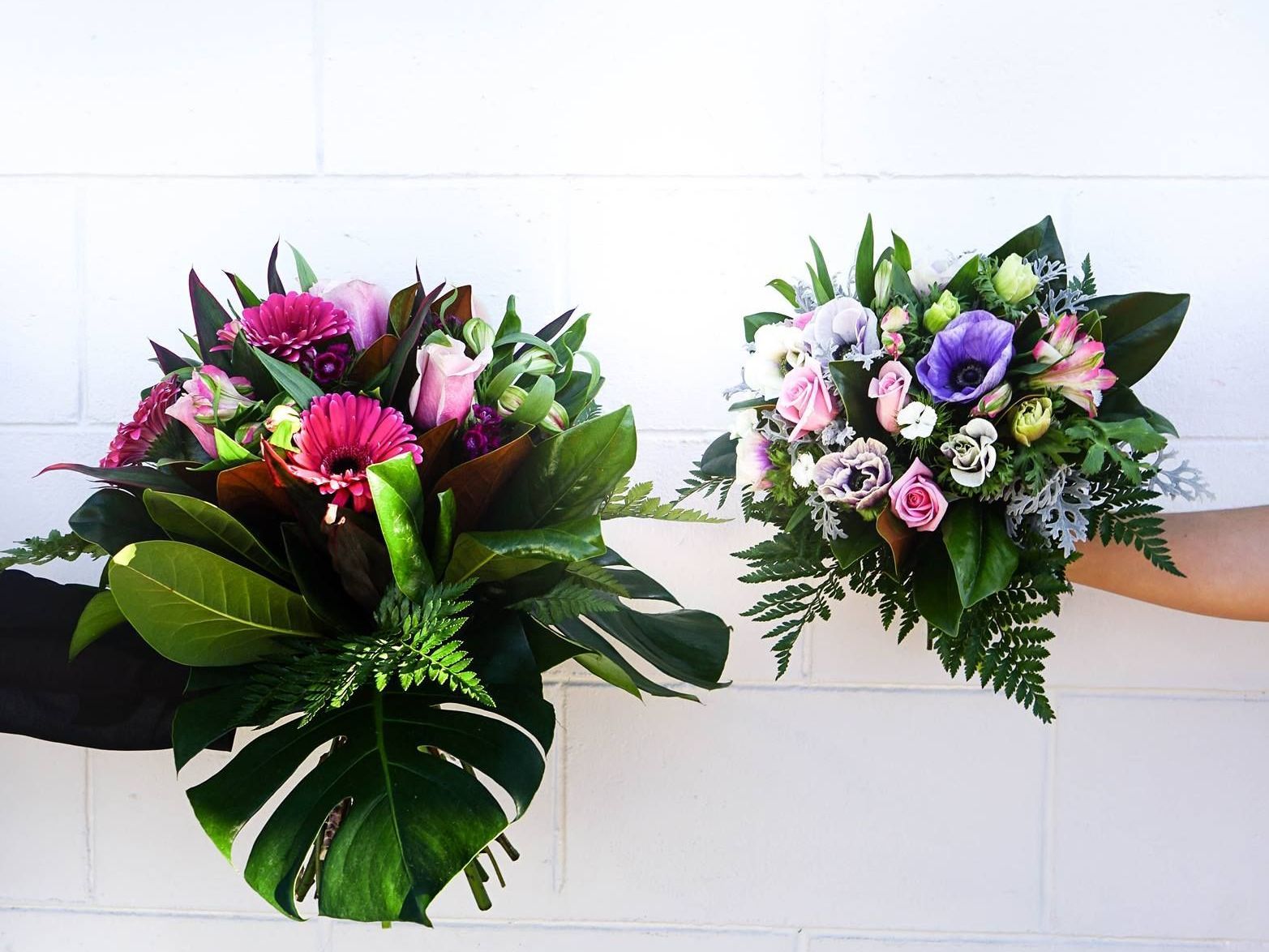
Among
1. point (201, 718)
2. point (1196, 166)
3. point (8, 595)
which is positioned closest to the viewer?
point (201, 718)

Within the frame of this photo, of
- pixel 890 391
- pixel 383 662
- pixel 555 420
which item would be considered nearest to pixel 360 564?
pixel 383 662

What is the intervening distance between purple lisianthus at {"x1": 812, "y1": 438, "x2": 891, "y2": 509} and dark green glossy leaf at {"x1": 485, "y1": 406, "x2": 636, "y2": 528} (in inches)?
6.5

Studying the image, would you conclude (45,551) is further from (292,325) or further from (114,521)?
(292,325)

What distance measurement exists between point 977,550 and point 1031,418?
0.11 m

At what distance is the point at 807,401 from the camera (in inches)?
31.8

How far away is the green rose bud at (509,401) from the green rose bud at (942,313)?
339 millimetres

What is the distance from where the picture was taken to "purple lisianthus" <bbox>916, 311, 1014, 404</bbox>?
2.55 feet

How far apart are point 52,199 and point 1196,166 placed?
1284mm

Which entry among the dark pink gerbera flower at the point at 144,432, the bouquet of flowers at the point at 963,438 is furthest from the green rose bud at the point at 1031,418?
the dark pink gerbera flower at the point at 144,432

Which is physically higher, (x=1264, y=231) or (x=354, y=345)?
(x=1264, y=231)

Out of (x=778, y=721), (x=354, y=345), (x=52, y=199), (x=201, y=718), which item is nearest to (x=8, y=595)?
(x=201, y=718)

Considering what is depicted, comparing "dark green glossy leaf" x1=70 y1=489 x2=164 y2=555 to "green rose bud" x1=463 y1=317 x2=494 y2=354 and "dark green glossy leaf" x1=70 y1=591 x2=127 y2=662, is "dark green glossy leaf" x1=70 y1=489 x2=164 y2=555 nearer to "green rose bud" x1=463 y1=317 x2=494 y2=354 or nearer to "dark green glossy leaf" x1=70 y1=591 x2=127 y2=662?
"dark green glossy leaf" x1=70 y1=591 x2=127 y2=662

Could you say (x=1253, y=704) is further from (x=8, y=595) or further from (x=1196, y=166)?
(x=8, y=595)

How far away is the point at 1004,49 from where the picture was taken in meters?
1.09
